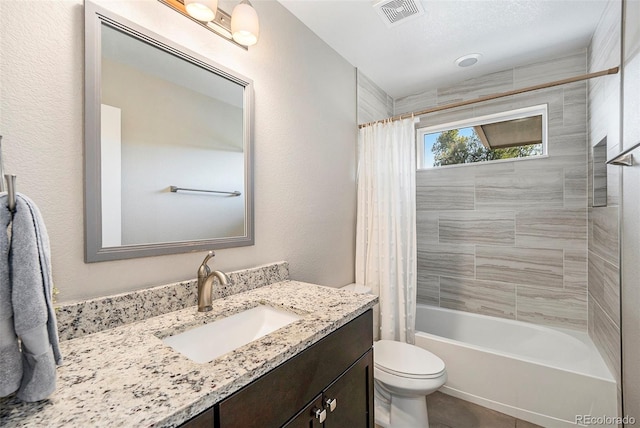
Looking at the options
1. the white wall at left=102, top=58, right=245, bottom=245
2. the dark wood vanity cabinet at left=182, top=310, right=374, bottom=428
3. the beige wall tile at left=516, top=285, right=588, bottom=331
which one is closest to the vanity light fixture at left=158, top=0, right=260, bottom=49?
the white wall at left=102, top=58, right=245, bottom=245

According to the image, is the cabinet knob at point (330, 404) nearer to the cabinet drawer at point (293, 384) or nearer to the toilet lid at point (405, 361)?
the cabinet drawer at point (293, 384)

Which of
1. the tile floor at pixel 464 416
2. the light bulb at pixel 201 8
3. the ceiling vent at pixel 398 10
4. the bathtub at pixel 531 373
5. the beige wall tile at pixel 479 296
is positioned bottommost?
the tile floor at pixel 464 416

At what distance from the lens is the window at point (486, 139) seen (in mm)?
2330

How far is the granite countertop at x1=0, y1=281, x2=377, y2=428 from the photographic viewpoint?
516mm

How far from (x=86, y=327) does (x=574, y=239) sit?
2.97m

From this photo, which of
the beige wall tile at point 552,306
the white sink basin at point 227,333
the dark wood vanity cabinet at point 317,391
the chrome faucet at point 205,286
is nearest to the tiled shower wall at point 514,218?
the beige wall tile at point 552,306

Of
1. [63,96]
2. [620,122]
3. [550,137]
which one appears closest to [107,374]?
[63,96]

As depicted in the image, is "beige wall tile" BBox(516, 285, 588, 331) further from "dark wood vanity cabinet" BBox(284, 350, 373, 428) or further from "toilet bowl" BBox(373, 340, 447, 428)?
"dark wood vanity cabinet" BBox(284, 350, 373, 428)

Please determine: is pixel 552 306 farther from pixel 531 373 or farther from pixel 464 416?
pixel 464 416

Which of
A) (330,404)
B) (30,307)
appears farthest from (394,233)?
(30,307)

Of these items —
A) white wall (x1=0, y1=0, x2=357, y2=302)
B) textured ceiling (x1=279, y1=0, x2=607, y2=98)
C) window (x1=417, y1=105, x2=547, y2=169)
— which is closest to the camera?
white wall (x1=0, y1=0, x2=357, y2=302)

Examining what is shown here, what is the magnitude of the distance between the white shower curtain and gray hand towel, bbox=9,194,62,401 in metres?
1.83

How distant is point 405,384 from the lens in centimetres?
155

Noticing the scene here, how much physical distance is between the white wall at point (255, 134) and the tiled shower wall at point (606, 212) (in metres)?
1.54
